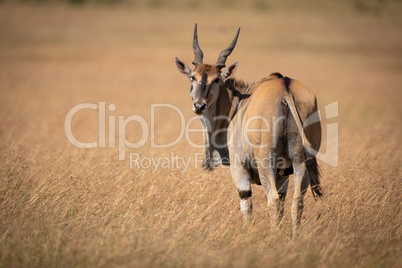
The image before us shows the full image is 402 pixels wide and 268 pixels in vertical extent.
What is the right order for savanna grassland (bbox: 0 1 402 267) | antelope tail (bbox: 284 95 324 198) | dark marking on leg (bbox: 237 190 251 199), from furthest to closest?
dark marking on leg (bbox: 237 190 251 199), antelope tail (bbox: 284 95 324 198), savanna grassland (bbox: 0 1 402 267)

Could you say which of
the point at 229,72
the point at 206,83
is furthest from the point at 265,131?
the point at 229,72

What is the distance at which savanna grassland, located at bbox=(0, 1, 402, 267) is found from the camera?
5.21 metres

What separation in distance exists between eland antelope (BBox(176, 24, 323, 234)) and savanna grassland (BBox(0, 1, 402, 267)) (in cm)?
45

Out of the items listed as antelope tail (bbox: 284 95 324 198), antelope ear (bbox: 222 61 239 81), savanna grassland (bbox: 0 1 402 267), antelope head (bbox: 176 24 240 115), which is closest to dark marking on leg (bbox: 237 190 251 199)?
savanna grassland (bbox: 0 1 402 267)

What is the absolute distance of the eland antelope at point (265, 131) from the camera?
19.7 feet

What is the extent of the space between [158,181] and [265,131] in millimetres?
2560

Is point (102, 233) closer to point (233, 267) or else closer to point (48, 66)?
point (233, 267)

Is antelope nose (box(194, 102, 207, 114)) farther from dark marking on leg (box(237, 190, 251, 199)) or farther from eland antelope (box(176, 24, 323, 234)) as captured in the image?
dark marking on leg (box(237, 190, 251, 199))

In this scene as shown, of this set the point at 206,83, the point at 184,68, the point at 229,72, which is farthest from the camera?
the point at 184,68

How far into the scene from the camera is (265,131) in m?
5.98

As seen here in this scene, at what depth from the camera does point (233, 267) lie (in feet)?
16.1

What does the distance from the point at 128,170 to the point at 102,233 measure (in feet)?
9.75

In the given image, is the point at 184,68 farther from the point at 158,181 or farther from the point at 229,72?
the point at 158,181

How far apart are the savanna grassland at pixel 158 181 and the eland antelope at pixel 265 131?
45cm
